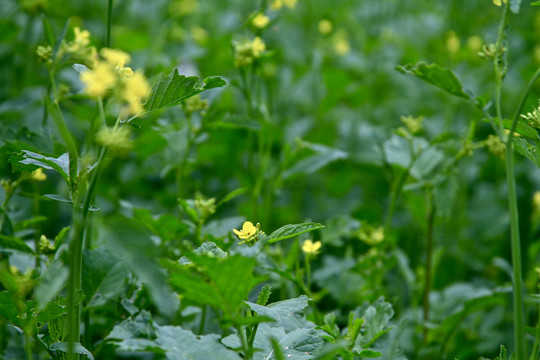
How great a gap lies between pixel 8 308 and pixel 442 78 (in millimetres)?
914

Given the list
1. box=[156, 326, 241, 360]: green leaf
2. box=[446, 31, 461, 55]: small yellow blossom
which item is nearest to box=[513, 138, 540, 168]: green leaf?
box=[156, 326, 241, 360]: green leaf

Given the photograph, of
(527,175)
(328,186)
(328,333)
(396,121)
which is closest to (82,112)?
(328,186)

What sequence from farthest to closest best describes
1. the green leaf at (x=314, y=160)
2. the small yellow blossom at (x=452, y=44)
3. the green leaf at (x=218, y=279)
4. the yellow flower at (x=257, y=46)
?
1. the small yellow blossom at (x=452, y=44)
2. the green leaf at (x=314, y=160)
3. the yellow flower at (x=257, y=46)
4. the green leaf at (x=218, y=279)

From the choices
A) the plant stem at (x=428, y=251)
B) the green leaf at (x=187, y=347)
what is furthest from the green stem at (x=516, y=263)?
the plant stem at (x=428, y=251)

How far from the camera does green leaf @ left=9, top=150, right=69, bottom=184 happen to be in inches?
35.9

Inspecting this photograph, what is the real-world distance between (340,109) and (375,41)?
381 millimetres

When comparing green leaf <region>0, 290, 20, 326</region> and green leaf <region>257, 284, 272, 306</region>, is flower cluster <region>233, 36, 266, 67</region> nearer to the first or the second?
green leaf <region>257, 284, 272, 306</region>

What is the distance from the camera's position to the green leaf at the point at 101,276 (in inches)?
46.3

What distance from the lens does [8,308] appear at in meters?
0.99

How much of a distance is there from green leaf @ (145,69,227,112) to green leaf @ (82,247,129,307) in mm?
413

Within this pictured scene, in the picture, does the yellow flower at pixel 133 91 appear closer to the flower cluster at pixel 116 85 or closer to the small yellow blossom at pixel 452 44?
the flower cluster at pixel 116 85

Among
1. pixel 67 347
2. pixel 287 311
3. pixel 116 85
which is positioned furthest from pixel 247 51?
pixel 67 347

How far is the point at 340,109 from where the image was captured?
2.84 meters

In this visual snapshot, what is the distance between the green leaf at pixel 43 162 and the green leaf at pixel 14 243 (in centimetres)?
17
